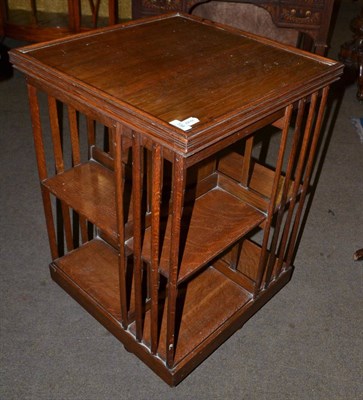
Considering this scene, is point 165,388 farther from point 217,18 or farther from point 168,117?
point 217,18

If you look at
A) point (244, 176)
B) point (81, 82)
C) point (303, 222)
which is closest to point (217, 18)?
point (303, 222)

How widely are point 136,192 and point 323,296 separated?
108 cm

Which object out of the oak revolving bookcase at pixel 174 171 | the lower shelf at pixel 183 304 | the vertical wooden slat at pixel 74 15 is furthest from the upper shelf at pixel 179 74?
the vertical wooden slat at pixel 74 15

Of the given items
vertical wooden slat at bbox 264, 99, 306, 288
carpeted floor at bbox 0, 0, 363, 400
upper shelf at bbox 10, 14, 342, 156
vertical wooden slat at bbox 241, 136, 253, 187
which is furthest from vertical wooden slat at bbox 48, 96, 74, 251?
vertical wooden slat at bbox 264, 99, 306, 288

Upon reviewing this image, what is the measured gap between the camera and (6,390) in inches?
65.1

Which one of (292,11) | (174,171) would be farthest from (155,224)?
(292,11)

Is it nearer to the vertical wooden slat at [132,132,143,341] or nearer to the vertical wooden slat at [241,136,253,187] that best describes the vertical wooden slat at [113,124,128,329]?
the vertical wooden slat at [132,132,143,341]

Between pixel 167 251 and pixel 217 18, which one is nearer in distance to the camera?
pixel 167 251

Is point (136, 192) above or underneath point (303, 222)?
above

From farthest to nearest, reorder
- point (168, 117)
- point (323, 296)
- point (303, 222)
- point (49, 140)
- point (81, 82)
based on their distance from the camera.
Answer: point (49, 140)
point (303, 222)
point (323, 296)
point (81, 82)
point (168, 117)

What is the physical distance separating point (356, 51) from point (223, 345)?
2402 mm

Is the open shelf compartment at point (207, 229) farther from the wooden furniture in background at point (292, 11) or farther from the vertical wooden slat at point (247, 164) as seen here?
the wooden furniture in background at point (292, 11)

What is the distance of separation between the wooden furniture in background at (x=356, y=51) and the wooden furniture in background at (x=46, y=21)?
1.62 meters

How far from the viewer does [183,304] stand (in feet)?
6.04
